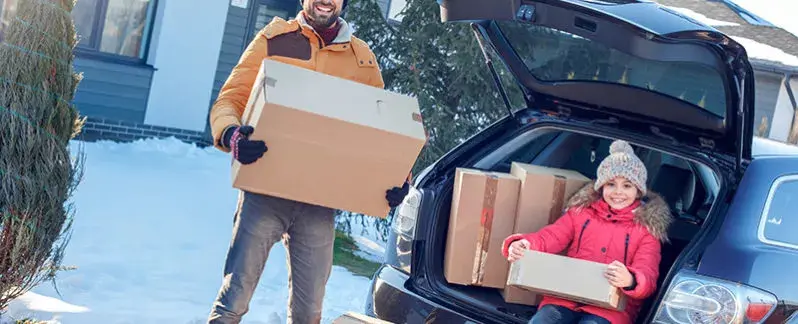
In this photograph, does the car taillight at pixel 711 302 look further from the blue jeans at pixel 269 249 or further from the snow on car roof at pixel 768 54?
the snow on car roof at pixel 768 54

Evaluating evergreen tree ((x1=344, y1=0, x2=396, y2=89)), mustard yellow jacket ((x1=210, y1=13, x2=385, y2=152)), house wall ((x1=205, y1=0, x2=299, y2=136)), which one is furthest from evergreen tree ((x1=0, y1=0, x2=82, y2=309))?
house wall ((x1=205, y1=0, x2=299, y2=136))

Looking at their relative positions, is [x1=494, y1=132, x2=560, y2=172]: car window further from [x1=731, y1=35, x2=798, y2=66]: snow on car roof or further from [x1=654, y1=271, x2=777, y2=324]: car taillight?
[x1=731, y1=35, x2=798, y2=66]: snow on car roof

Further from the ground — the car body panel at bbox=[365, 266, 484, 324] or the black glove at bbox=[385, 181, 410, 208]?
the black glove at bbox=[385, 181, 410, 208]

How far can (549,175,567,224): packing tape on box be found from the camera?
171 inches

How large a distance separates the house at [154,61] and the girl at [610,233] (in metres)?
7.77

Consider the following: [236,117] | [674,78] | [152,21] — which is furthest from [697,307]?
[152,21]

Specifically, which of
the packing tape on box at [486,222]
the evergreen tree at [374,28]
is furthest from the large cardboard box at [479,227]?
the evergreen tree at [374,28]

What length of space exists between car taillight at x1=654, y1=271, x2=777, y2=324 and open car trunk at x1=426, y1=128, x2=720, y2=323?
395mm

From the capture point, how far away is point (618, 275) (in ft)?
11.8

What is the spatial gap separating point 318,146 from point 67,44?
4.92ft

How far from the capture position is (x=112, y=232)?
6.96 metres

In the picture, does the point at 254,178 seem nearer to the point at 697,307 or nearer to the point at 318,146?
the point at 318,146

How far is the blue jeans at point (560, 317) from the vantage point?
377 centimetres

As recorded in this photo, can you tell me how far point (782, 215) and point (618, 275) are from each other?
610 mm
